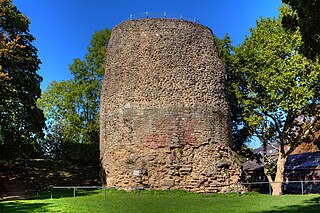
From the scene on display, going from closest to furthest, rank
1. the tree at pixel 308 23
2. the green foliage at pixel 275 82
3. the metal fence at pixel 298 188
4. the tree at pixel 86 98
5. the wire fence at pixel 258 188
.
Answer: the tree at pixel 308 23 < the wire fence at pixel 258 188 < the green foliage at pixel 275 82 < the metal fence at pixel 298 188 < the tree at pixel 86 98

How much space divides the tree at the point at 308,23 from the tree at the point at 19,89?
48.5 feet

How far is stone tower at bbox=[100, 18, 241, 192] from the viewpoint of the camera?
67.9 ft

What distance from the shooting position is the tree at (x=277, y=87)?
22.9m

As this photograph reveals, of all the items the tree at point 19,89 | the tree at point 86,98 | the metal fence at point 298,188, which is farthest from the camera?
the tree at point 86,98

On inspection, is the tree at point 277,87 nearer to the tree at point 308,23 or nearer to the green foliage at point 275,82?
the green foliage at point 275,82

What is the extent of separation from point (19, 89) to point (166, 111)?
28.1ft

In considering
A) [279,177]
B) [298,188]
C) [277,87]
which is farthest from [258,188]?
[277,87]

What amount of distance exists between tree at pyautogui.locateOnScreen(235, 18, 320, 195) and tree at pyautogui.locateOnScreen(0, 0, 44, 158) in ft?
45.3

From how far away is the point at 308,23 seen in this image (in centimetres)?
970

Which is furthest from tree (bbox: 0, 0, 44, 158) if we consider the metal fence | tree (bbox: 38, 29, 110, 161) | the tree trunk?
the metal fence

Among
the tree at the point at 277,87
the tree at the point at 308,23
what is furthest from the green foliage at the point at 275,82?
the tree at the point at 308,23

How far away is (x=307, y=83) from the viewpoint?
2289cm

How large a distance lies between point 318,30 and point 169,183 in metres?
12.8

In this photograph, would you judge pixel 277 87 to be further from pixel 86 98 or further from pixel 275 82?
pixel 86 98
